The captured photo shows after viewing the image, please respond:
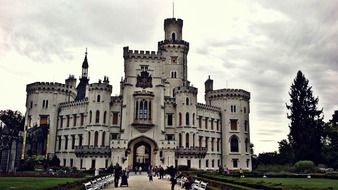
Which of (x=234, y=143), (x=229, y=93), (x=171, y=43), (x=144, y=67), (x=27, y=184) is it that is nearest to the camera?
(x=27, y=184)

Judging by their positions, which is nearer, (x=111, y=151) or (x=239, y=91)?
(x=111, y=151)

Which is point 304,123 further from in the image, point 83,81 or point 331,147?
point 83,81

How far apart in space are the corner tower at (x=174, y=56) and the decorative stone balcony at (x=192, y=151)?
17.2 m

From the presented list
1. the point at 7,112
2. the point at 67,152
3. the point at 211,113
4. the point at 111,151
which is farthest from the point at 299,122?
the point at 7,112

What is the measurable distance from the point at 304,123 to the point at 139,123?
104 ft

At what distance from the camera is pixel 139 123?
60969mm

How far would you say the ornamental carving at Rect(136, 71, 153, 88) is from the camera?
209 feet

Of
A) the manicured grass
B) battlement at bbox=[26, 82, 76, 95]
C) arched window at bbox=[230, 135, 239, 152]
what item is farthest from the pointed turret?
the manicured grass

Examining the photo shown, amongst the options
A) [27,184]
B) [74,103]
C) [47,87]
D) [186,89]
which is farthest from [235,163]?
[27,184]

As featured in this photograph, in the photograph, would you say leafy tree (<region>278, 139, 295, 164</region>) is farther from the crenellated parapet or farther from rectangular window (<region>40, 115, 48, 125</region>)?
rectangular window (<region>40, 115, 48, 125</region>)

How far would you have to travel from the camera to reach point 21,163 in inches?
2355

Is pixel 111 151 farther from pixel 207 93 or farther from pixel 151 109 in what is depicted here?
pixel 207 93

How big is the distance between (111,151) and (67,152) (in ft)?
42.9

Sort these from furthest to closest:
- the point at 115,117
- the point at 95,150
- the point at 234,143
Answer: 1. the point at 234,143
2. the point at 115,117
3. the point at 95,150
